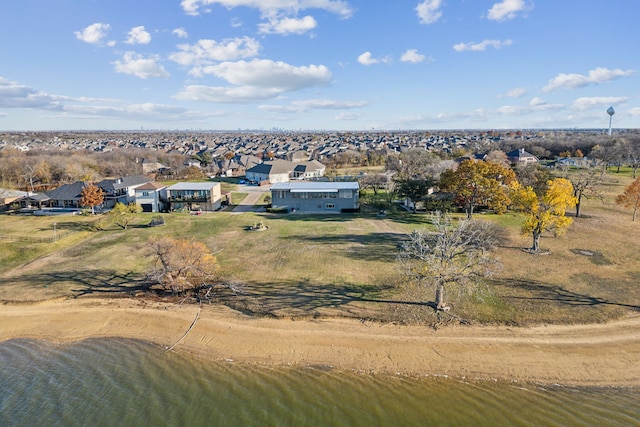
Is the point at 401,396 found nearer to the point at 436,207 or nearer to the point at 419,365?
the point at 419,365

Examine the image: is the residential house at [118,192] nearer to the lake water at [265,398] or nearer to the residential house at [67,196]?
the residential house at [67,196]

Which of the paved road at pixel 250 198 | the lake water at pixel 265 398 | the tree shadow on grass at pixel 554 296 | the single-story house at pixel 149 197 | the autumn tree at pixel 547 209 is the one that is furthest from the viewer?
the paved road at pixel 250 198

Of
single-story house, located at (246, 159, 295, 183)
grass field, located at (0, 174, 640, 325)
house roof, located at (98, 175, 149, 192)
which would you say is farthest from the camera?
single-story house, located at (246, 159, 295, 183)

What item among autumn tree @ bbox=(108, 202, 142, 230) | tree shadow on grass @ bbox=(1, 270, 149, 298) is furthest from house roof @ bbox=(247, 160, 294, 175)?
tree shadow on grass @ bbox=(1, 270, 149, 298)

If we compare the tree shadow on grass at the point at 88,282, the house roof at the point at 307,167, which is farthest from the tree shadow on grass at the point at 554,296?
the house roof at the point at 307,167

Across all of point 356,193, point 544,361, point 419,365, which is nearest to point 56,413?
point 419,365

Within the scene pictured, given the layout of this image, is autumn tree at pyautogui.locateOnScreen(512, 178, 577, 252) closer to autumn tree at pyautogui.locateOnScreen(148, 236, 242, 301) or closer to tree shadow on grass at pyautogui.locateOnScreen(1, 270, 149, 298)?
autumn tree at pyautogui.locateOnScreen(148, 236, 242, 301)
